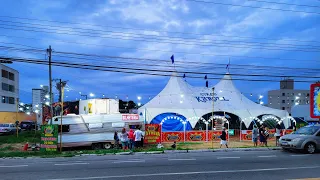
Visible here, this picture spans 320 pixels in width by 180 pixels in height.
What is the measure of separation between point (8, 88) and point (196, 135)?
51199 mm

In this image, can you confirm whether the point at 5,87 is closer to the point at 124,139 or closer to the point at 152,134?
the point at 152,134

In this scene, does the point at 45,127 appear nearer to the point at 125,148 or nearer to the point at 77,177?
the point at 125,148

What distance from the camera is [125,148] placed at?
19.4m

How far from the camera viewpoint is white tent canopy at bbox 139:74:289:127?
2770cm

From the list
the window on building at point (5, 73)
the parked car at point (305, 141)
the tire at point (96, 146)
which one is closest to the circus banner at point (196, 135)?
the tire at point (96, 146)

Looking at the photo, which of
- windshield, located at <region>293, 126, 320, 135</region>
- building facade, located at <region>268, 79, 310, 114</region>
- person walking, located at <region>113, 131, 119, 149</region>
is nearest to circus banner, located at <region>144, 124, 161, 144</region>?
person walking, located at <region>113, 131, 119, 149</region>

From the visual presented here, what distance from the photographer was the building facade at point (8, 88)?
197ft

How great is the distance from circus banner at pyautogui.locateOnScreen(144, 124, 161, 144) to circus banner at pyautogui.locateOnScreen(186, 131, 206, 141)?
3107mm

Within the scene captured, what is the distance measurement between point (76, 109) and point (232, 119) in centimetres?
1691

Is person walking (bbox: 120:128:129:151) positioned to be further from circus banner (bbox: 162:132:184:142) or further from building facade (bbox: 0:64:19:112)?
building facade (bbox: 0:64:19:112)

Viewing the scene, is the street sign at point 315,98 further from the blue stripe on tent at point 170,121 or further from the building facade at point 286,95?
the building facade at point 286,95

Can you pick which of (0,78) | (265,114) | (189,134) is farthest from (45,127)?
(0,78)

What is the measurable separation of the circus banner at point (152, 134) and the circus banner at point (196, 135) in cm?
311

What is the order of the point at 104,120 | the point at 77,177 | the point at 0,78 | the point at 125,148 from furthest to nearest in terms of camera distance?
the point at 0,78 → the point at 104,120 → the point at 125,148 → the point at 77,177
